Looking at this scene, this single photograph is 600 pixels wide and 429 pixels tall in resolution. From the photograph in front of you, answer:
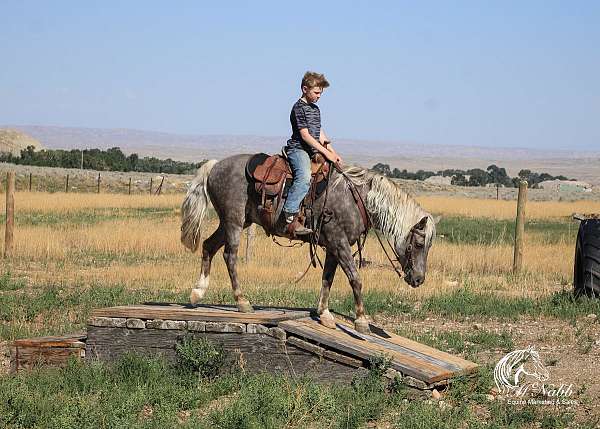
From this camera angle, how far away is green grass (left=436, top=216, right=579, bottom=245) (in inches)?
910

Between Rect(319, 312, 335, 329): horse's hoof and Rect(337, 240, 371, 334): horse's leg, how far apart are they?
0.77 ft

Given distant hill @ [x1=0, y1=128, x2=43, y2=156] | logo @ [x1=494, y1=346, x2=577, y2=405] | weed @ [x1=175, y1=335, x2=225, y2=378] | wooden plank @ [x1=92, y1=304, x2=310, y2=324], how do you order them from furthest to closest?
distant hill @ [x1=0, y1=128, x2=43, y2=156] < wooden plank @ [x1=92, y1=304, x2=310, y2=324] < weed @ [x1=175, y1=335, x2=225, y2=378] < logo @ [x1=494, y1=346, x2=577, y2=405]

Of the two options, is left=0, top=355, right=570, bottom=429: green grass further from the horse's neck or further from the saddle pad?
the saddle pad

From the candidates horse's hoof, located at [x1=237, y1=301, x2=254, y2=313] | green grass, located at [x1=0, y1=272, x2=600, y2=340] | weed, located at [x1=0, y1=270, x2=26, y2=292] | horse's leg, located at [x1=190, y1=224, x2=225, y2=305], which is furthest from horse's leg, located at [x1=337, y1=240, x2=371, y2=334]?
weed, located at [x1=0, y1=270, x2=26, y2=292]

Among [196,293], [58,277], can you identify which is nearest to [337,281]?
[58,277]

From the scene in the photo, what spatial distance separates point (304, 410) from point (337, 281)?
7892mm

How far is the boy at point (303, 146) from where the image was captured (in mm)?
9172

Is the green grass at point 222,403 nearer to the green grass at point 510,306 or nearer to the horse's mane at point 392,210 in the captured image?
the horse's mane at point 392,210

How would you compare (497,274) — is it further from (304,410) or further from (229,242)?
(304,410)

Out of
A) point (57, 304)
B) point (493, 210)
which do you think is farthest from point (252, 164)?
point (493, 210)

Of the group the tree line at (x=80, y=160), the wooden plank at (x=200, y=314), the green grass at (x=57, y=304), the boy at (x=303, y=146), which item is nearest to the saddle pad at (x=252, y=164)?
the boy at (x=303, y=146)

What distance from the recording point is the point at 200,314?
8.98m

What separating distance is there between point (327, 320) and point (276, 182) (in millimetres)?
1494

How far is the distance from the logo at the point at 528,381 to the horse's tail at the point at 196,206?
345 centimetres
